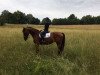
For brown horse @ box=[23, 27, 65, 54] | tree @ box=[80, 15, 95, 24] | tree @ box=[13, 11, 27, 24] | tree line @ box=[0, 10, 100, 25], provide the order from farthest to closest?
tree @ box=[80, 15, 95, 24] → tree @ box=[13, 11, 27, 24] → tree line @ box=[0, 10, 100, 25] → brown horse @ box=[23, 27, 65, 54]

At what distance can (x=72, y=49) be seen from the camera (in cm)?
1270

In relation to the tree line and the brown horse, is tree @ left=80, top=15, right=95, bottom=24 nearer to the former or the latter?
the tree line

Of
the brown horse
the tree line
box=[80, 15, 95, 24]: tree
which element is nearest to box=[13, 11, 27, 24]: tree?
the tree line

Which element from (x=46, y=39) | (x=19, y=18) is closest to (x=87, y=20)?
(x=19, y=18)

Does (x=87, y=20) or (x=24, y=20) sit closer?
(x=24, y=20)

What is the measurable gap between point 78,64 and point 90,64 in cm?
44

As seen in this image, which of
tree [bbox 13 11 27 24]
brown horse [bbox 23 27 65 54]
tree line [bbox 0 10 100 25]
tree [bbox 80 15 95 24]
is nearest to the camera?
brown horse [bbox 23 27 65 54]

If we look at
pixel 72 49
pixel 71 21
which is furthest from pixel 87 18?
pixel 72 49

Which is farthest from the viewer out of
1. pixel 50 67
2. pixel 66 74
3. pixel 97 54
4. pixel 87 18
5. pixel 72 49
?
pixel 87 18

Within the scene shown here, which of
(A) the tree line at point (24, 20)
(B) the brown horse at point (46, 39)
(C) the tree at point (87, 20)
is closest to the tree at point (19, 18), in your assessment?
(A) the tree line at point (24, 20)

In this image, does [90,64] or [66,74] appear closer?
[66,74]

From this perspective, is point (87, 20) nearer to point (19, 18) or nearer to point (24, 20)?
point (24, 20)

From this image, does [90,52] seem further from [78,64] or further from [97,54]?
[78,64]

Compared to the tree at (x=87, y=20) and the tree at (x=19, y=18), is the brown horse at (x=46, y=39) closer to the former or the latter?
the tree at (x=19, y=18)
